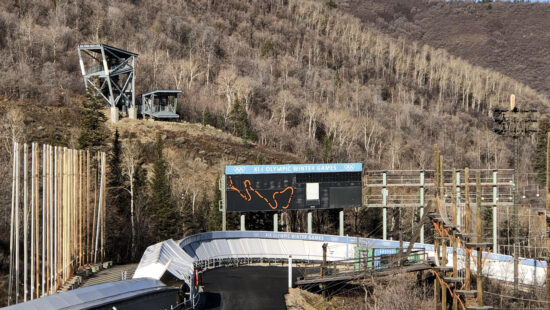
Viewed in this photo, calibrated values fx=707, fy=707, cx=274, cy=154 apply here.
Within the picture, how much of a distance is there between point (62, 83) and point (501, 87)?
106 m

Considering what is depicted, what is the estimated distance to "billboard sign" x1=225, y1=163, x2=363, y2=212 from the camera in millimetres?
51969

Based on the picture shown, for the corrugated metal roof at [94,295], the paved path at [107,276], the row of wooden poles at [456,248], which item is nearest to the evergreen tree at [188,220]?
the paved path at [107,276]

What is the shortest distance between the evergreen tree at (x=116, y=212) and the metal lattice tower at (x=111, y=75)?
696 inches

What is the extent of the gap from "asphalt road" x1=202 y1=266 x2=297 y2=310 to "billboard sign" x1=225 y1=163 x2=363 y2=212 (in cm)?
719

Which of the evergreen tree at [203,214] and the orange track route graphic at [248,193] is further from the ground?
the orange track route graphic at [248,193]

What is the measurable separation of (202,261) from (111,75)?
39.3 m

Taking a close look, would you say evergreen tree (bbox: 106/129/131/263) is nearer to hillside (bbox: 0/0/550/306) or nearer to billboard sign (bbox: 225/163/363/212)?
hillside (bbox: 0/0/550/306)

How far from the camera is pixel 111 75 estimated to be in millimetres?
76812

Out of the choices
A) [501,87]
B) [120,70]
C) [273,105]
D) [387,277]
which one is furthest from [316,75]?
[387,277]

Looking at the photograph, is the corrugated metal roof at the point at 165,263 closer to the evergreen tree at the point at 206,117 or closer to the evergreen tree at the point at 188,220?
the evergreen tree at the point at 188,220

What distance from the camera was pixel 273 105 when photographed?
117 m

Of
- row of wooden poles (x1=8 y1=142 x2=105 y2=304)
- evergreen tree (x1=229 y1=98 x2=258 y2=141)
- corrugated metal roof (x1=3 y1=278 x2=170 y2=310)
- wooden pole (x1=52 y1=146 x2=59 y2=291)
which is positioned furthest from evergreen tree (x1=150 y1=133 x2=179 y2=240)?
evergreen tree (x1=229 y1=98 x2=258 y2=141)

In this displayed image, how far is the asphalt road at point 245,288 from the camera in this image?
3412cm

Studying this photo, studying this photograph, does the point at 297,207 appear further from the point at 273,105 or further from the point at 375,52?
the point at 375,52
